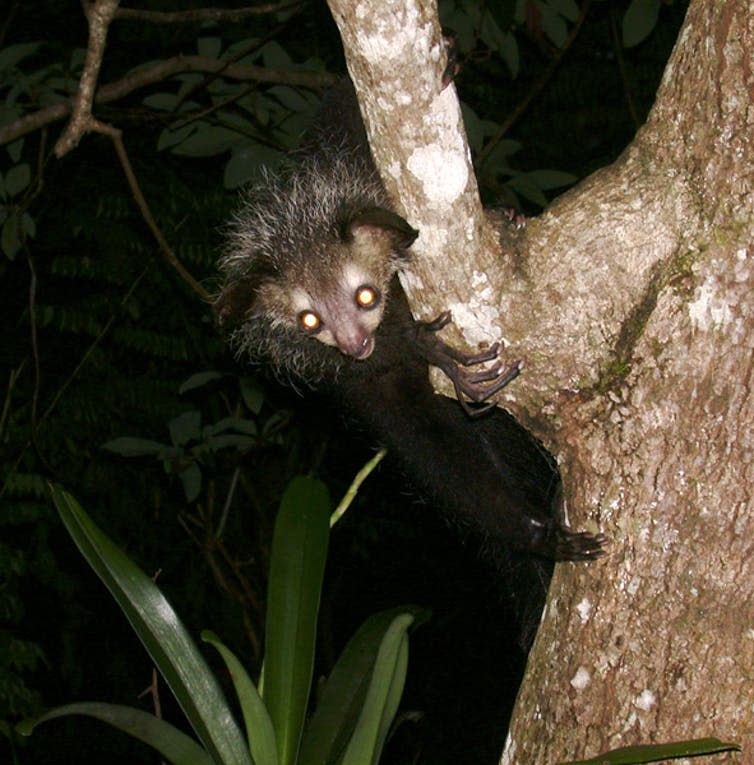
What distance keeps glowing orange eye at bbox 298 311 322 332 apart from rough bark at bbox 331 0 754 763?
30.2 inches

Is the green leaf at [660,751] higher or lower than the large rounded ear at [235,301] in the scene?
lower

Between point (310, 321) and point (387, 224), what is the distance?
619 millimetres

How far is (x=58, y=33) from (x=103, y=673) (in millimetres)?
3103

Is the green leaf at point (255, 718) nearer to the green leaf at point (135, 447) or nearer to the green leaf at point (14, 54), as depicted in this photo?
the green leaf at point (135, 447)

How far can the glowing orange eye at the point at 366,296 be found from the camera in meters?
2.75

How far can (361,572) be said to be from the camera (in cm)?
494

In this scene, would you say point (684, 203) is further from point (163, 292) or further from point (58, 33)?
point (58, 33)

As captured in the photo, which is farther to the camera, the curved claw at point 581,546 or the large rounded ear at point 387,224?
the large rounded ear at point 387,224

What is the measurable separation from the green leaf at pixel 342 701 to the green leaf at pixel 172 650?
0.20m

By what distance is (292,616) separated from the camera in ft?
7.53

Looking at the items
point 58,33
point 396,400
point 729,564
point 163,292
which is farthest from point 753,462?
point 58,33

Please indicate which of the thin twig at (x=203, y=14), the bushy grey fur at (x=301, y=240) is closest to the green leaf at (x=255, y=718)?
the bushy grey fur at (x=301, y=240)

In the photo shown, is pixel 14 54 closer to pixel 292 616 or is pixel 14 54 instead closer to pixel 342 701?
pixel 292 616

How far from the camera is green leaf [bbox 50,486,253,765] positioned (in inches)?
84.0
